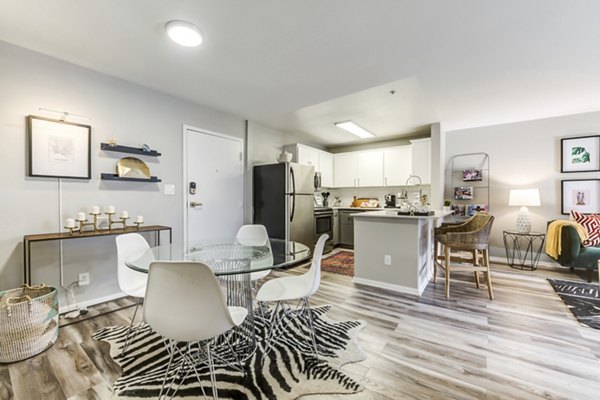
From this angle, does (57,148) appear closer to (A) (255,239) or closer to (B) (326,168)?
(A) (255,239)

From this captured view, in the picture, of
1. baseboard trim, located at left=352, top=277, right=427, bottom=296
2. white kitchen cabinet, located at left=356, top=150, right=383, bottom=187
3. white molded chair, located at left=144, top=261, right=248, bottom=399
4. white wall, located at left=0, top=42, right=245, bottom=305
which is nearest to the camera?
white molded chair, located at left=144, top=261, right=248, bottom=399

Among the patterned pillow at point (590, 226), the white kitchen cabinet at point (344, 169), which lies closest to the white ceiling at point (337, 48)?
the patterned pillow at point (590, 226)

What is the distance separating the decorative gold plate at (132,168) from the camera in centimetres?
277

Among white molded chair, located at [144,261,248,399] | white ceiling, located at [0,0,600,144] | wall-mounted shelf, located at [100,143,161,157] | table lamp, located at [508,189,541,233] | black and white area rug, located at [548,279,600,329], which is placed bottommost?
black and white area rug, located at [548,279,600,329]

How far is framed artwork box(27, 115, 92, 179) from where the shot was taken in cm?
225

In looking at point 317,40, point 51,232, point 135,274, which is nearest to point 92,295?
point 51,232

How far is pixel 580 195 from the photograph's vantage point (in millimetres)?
3871

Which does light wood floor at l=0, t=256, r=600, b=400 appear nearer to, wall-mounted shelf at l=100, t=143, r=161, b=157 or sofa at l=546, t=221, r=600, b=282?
sofa at l=546, t=221, r=600, b=282

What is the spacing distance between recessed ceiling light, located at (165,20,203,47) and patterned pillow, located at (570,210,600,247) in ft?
16.8

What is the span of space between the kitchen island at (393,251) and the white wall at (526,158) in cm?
213

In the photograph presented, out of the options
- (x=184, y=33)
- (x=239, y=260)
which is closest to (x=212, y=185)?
(x=184, y=33)

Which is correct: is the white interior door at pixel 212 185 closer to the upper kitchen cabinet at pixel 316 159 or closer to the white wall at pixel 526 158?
the upper kitchen cabinet at pixel 316 159

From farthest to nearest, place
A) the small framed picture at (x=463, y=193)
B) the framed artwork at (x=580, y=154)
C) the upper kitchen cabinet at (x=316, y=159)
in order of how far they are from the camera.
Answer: the upper kitchen cabinet at (x=316, y=159) < the small framed picture at (x=463, y=193) < the framed artwork at (x=580, y=154)

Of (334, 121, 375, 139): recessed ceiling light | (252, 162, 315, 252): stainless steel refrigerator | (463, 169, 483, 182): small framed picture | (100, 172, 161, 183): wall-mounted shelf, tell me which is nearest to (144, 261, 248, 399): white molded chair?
(100, 172, 161, 183): wall-mounted shelf
